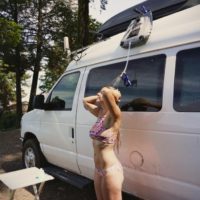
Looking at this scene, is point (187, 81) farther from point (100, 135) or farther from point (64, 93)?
point (64, 93)

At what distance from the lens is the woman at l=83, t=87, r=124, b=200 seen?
3.96 metres

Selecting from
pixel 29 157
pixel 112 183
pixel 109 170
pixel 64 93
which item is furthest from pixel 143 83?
pixel 29 157

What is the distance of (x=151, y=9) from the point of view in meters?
5.38

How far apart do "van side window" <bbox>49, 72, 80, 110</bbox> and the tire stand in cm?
95

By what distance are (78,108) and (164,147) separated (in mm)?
1843

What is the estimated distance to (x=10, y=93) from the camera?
3081 cm

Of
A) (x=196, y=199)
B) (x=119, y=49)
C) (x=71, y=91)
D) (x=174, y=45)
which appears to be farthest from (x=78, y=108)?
(x=196, y=199)

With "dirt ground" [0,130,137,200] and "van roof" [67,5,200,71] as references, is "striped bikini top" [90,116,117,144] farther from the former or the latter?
"dirt ground" [0,130,137,200]

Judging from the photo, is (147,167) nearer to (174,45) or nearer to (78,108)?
(174,45)

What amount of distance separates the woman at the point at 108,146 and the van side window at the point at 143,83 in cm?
37

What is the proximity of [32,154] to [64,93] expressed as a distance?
1545 millimetres

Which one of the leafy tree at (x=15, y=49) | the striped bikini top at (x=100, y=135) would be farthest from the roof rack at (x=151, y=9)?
the leafy tree at (x=15, y=49)

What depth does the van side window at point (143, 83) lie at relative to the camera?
4.08m

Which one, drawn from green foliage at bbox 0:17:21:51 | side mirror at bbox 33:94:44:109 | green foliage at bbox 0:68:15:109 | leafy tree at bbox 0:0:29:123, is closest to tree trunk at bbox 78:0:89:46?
green foliage at bbox 0:17:21:51
